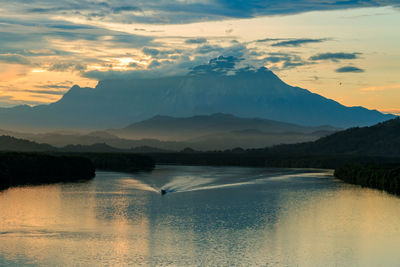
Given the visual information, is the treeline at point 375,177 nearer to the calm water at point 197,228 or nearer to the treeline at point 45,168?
the calm water at point 197,228

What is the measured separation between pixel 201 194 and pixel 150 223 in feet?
102

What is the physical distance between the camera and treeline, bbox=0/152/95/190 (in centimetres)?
11313

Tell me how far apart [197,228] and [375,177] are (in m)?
55.7

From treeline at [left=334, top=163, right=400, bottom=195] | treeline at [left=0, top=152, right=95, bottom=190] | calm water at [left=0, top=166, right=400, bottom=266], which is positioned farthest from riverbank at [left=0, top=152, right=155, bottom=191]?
treeline at [left=334, top=163, right=400, bottom=195]

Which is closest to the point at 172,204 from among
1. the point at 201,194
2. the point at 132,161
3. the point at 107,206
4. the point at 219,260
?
the point at 107,206

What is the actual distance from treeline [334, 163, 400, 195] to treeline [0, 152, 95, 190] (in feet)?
169

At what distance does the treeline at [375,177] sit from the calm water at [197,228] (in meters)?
4.94

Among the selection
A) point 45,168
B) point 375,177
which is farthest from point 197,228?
point 45,168

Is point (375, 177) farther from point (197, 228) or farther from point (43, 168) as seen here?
point (43, 168)

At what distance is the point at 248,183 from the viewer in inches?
4326

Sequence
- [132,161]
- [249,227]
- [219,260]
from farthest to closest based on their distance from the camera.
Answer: [132,161] < [249,227] < [219,260]

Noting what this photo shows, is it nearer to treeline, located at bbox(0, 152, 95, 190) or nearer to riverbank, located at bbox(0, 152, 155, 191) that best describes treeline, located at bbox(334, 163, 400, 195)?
riverbank, located at bbox(0, 152, 155, 191)

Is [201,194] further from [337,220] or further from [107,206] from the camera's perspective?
[337,220]

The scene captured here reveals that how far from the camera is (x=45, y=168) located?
122 metres
